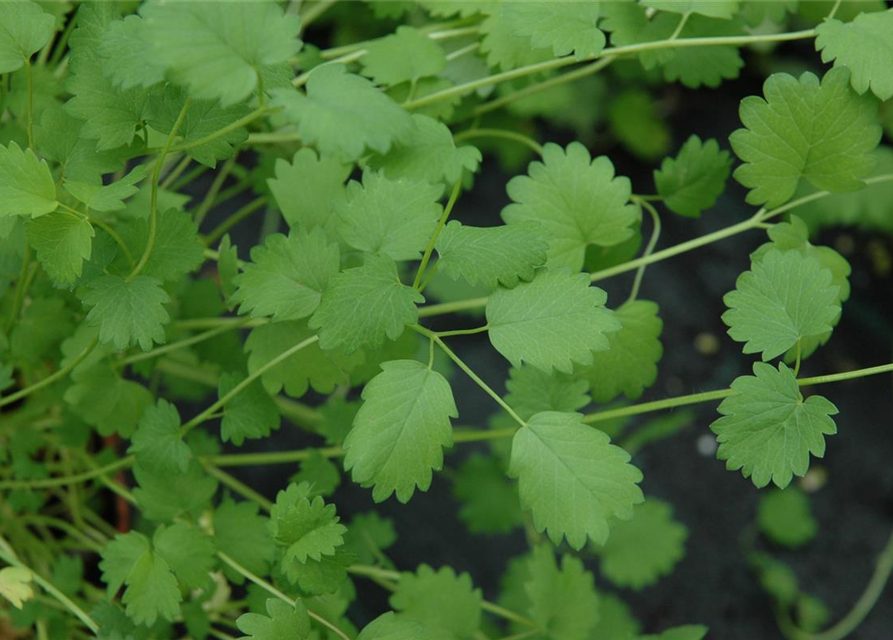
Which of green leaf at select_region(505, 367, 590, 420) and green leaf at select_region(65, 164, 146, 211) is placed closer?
green leaf at select_region(65, 164, 146, 211)

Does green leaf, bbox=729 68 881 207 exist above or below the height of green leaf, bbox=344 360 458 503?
above

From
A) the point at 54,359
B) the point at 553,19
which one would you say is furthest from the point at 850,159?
the point at 54,359

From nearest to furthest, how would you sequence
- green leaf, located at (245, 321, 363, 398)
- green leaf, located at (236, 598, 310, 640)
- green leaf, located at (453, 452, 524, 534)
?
green leaf, located at (236, 598, 310, 640)
green leaf, located at (245, 321, 363, 398)
green leaf, located at (453, 452, 524, 534)

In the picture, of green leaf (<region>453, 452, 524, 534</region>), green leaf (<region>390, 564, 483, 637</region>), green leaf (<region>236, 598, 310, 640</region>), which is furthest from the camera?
green leaf (<region>453, 452, 524, 534</region>)

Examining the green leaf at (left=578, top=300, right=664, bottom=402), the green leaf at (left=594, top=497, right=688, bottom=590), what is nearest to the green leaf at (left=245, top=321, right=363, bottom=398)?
the green leaf at (left=578, top=300, right=664, bottom=402)

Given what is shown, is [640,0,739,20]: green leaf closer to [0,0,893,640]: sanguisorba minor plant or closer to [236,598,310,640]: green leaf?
[0,0,893,640]: sanguisorba minor plant

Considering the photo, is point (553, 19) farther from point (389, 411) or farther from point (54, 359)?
point (54, 359)

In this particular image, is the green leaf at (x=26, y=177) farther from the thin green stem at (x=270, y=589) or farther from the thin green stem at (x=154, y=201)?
the thin green stem at (x=270, y=589)
